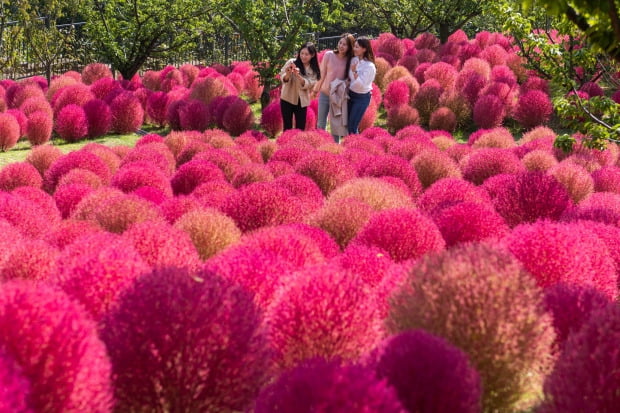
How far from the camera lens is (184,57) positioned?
28344mm

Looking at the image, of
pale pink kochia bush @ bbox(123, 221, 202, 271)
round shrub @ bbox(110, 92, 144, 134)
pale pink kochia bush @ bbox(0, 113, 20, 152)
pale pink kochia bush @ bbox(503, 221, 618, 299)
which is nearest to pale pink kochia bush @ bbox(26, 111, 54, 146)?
pale pink kochia bush @ bbox(0, 113, 20, 152)

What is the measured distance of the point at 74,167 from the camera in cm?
837

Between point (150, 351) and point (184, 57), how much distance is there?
26871 mm

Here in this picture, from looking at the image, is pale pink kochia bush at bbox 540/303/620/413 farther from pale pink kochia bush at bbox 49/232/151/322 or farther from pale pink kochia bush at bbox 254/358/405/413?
pale pink kochia bush at bbox 49/232/151/322

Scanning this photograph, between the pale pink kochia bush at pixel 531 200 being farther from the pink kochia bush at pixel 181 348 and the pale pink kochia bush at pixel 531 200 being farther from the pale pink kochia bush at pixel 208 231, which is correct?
the pink kochia bush at pixel 181 348

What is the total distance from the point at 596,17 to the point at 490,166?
4897 mm

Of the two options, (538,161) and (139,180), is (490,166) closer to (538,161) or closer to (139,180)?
(538,161)

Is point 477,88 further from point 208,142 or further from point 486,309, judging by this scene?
point 486,309

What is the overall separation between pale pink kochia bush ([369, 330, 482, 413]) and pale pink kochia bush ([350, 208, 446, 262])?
1.73 meters

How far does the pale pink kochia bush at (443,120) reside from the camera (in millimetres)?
14516

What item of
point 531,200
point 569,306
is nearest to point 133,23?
point 531,200

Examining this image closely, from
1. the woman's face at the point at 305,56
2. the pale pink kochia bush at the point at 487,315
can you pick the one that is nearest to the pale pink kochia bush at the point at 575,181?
the pale pink kochia bush at the point at 487,315

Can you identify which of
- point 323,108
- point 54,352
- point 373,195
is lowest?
point 323,108

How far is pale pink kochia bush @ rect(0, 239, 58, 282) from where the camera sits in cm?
387
